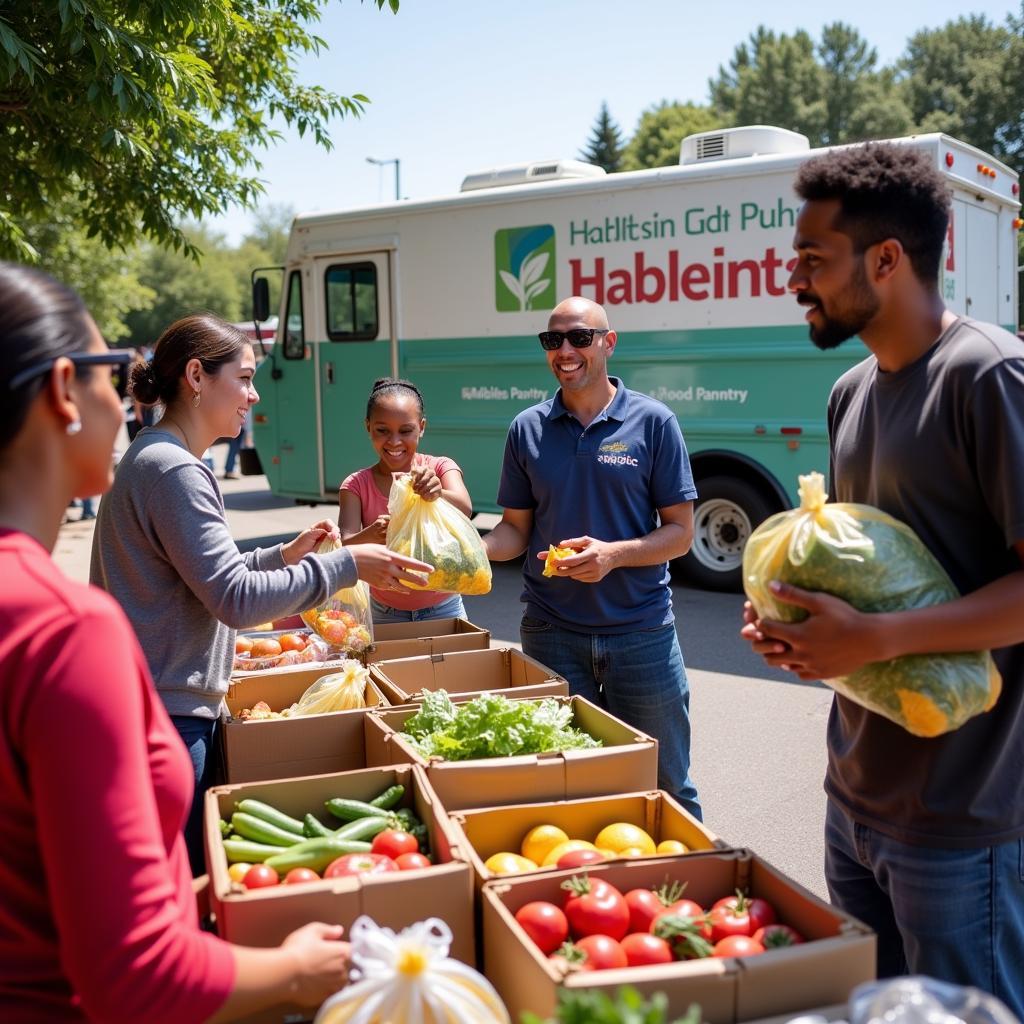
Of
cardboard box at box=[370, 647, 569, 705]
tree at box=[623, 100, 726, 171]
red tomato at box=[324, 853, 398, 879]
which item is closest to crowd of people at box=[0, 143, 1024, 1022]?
cardboard box at box=[370, 647, 569, 705]

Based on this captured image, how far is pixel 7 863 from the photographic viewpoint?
4.52 feet

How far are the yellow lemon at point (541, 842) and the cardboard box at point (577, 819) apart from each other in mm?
43

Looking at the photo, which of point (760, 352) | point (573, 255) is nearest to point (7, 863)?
point (760, 352)

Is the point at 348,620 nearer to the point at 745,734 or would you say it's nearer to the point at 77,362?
the point at 77,362

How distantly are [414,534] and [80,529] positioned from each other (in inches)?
485

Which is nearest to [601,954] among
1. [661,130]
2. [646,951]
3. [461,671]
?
[646,951]

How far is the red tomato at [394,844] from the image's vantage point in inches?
93.5

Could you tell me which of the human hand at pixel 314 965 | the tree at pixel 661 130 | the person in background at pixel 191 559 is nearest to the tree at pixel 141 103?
the person in background at pixel 191 559

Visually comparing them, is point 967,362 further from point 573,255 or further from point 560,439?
point 573,255

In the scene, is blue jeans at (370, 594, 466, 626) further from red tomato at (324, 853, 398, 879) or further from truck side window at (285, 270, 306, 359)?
truck side window at (285, 270, 306, 359)

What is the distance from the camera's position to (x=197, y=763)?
2.86 m

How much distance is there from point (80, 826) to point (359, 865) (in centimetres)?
104

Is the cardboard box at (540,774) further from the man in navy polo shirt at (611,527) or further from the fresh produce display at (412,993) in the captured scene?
the fresh produce display at (412,993)

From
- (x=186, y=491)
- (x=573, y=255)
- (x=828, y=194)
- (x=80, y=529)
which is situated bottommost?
(x=80, y=529)
